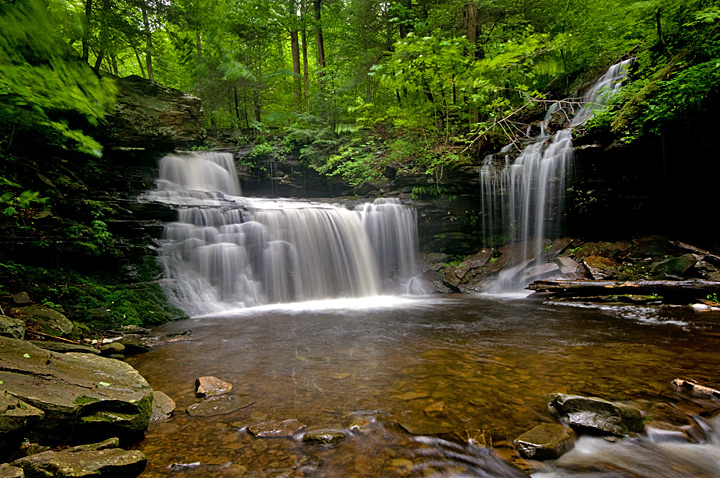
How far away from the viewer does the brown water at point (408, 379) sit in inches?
89.1

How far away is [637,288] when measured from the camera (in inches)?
266

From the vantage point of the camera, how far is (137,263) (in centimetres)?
770

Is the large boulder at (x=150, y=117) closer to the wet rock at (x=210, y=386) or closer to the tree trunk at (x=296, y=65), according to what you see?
the tree trunk at (x=296, y=65)

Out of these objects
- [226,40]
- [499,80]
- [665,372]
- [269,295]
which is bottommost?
[269,295]

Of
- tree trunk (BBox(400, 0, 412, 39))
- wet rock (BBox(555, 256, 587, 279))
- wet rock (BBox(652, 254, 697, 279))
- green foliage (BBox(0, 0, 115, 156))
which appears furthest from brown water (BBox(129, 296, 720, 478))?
tree trunk (BBox(400, 0, 412, 39))

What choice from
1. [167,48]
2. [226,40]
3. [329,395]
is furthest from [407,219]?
[167,48]

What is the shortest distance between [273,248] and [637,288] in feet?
29.1

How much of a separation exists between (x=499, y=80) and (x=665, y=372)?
27.5ft

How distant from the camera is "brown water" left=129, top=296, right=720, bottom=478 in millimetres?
2264

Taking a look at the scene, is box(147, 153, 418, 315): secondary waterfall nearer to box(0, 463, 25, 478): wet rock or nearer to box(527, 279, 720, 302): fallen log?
box(527, 279, 720, 302): fallen log

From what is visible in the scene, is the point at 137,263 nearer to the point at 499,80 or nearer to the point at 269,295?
the point at 269,295

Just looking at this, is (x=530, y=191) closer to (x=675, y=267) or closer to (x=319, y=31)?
(x=675, y=267)

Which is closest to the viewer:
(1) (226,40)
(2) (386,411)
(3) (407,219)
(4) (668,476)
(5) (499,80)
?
(4) (668,476)

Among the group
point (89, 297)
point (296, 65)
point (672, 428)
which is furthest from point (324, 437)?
point (296, 65)
